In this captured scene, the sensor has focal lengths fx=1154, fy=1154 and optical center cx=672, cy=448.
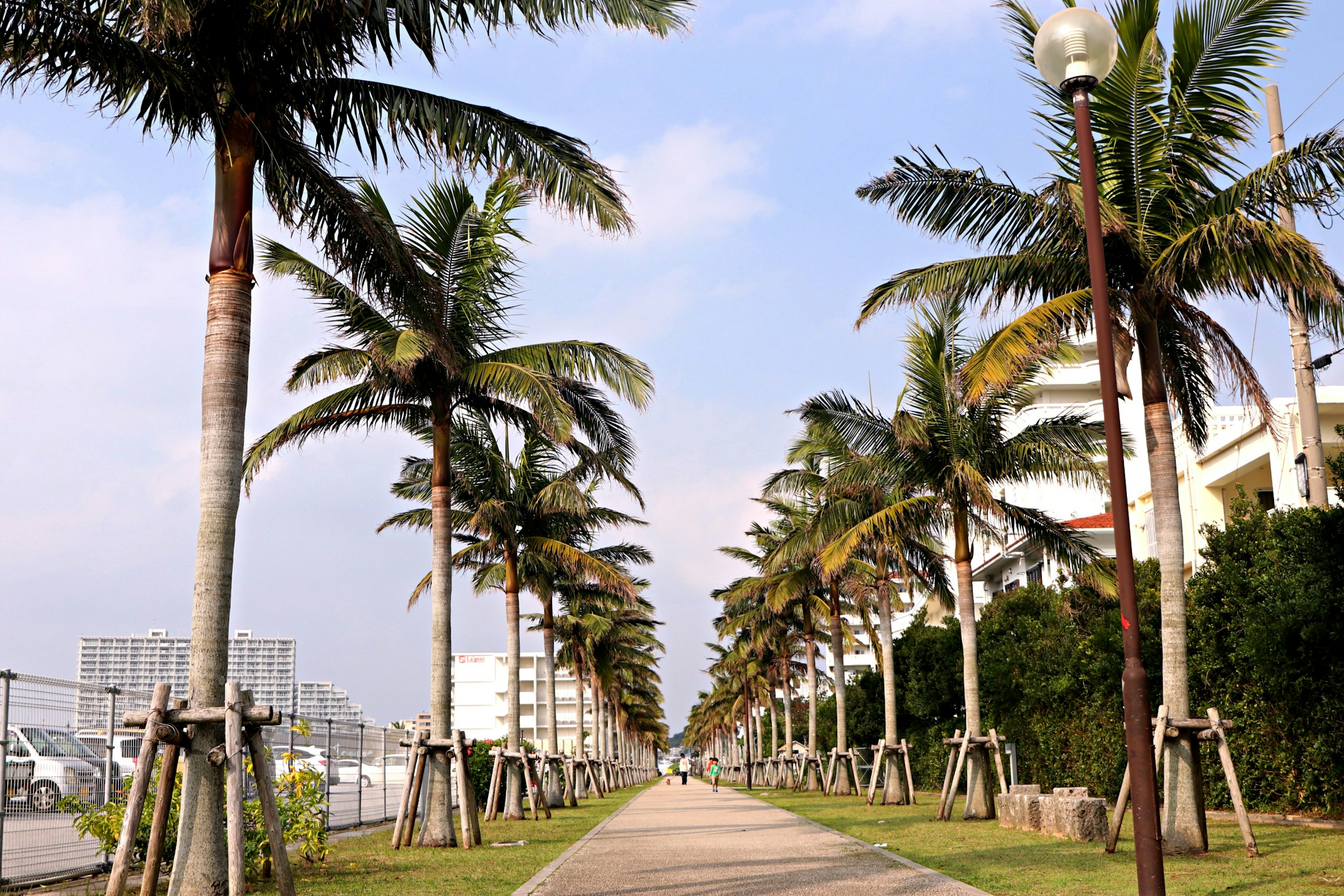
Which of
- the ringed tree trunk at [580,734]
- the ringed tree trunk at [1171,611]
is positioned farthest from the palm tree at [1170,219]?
the ringed tree trunk at [580,734]

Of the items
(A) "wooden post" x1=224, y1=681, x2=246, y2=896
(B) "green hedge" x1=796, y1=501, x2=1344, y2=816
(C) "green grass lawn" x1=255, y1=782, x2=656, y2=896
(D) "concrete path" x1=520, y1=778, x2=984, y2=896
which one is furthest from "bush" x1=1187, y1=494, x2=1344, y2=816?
(A) "wooden post" x1=224, y1=681, x2=246, y2=896

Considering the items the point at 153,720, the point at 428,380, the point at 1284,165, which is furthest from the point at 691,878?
the point at 1284,165

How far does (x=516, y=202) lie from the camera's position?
1734 centimetres

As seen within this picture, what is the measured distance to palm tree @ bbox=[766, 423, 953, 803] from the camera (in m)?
21.6

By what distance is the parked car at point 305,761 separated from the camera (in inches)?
525

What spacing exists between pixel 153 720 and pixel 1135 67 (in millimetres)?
11892

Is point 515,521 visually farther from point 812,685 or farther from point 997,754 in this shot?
point 812,685

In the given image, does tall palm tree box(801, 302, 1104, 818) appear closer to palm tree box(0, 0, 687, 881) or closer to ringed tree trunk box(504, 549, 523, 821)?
ringed tree trunk box(504, 549, 523, 821)

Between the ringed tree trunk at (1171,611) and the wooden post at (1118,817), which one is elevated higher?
the ringed tree trunk at (1171,611)

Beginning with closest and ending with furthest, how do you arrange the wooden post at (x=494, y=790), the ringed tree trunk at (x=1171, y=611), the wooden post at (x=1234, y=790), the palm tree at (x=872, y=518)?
the wooden post at (x=1234, y=790), the ringed tree trunk at (x=1171, y=611), the palm tree at (x=872, y=518), the wooden post at (x=494, y=790)

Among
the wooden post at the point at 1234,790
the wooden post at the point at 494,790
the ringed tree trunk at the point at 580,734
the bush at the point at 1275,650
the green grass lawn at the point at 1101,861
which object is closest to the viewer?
the green grass lawn at the point at 1101,861

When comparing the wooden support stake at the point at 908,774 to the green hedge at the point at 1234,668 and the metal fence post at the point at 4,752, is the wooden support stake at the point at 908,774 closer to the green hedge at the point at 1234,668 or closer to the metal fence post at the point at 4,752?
the green hedge at the point at 1234,668

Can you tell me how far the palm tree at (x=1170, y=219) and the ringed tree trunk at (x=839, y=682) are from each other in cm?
2108

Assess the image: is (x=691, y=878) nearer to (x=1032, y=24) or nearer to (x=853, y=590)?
(x=1032, y=24)
